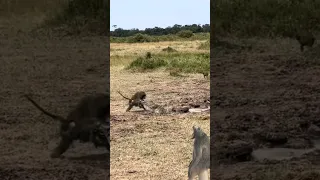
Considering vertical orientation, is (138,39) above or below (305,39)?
below

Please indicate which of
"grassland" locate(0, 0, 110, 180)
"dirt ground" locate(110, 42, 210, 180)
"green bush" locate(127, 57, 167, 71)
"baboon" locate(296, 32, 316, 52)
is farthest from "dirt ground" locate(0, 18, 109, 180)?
"baboon" locate(296, 32, 316, 52)

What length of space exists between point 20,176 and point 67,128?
0.60 meters

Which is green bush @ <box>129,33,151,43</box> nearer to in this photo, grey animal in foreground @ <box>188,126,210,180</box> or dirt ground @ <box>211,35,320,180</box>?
dirt ground @ <box>211,35,320,180</box>

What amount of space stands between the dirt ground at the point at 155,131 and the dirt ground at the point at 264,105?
10.7 inches

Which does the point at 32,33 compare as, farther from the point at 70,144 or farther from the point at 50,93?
the point at 70,144

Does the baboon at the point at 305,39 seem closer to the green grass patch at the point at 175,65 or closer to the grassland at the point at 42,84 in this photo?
the green grass patch at the point at 175,65

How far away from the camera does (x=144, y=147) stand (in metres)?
5.07

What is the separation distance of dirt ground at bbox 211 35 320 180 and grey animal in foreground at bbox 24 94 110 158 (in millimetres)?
943

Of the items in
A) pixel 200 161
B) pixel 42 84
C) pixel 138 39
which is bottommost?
pixel 200 161

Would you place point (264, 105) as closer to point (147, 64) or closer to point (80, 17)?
point (147, 64)

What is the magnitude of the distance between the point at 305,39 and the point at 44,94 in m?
4.70

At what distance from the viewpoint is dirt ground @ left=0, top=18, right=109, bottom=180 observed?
14.3 feet

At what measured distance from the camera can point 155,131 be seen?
5.69 metres

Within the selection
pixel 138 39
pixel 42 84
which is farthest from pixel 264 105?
pixel 138 39
